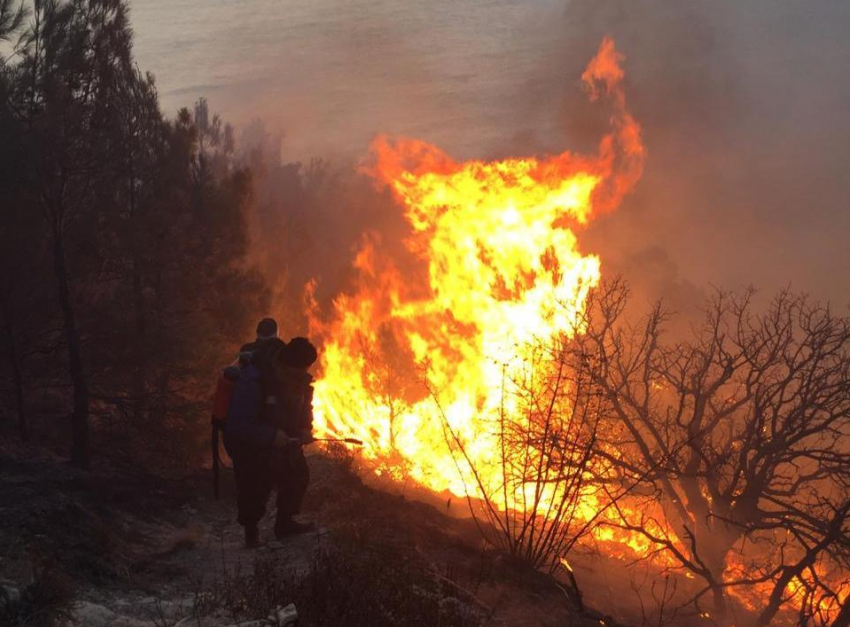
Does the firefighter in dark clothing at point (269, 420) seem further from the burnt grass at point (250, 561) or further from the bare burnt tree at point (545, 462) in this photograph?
the bare burnt tree at point (545, 462)

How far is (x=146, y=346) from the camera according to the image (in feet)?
44.5

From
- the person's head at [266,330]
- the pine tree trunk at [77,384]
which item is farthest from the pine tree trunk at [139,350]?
the person's head at [266,330]

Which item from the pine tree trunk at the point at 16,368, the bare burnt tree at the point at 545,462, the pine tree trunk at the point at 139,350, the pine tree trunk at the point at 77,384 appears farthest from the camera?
the pine tree trunk at the point at 139,350

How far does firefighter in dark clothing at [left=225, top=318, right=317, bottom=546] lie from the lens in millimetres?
6496

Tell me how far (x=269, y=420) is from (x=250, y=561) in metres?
1.29

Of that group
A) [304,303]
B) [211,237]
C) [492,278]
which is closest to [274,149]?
[304,303]

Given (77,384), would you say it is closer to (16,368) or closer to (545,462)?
(16,368)

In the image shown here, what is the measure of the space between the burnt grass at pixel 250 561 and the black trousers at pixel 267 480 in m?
0.39

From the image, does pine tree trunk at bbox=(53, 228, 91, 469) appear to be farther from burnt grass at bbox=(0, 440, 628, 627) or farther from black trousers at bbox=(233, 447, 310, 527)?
black trousers at bbox=(233, 447, 310, 527)

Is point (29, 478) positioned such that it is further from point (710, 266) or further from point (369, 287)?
point (710, 266)

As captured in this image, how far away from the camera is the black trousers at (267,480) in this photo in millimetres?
6793

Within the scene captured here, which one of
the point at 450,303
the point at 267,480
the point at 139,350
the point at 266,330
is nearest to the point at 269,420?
the point at 267,480

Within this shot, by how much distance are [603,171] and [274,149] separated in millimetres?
33005

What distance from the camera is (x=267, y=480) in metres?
6.90
